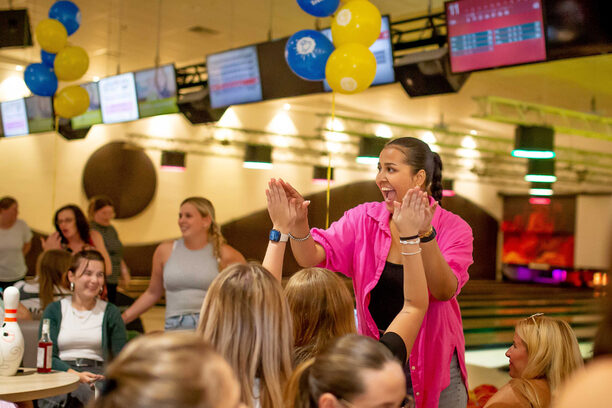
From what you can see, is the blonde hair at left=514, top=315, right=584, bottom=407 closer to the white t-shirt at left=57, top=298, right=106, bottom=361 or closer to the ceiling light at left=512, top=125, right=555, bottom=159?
the white t-shirt at left=57, top=298, right=106, bottom=361

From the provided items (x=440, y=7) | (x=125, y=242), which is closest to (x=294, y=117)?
(x=125, y=242)

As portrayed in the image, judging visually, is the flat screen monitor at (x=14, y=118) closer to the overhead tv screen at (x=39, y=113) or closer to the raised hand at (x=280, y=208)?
the overhead tv screen at (x=39, y=113)

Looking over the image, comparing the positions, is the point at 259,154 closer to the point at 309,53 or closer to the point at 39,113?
the point at 39,113

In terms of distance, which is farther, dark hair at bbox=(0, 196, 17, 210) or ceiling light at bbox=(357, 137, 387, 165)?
ceiling light at bbox=(357, 137, 387, 165)

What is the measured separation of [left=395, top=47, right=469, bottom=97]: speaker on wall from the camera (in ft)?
14.8

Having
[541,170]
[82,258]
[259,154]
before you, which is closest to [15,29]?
[82,258]

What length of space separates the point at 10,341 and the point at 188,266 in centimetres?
126

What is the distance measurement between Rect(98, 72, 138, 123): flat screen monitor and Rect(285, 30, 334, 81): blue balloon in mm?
3269

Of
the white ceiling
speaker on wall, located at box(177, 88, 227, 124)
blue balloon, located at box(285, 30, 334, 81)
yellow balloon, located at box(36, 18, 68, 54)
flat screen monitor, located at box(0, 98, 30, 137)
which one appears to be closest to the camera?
blue balloon, located at box(285, 30, 334, 81)

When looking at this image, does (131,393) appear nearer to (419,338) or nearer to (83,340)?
(419,338)

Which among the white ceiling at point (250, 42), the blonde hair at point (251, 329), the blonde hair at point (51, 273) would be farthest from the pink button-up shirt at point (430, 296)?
the white ceiling at point (250, 42)

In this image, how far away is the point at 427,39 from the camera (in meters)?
5.12

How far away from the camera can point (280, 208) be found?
6.30 ft

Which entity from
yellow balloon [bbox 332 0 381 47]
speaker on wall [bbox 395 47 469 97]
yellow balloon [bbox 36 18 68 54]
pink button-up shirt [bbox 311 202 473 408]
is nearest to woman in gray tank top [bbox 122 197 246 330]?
yellow balloon [bbox 332 0 381 47]
